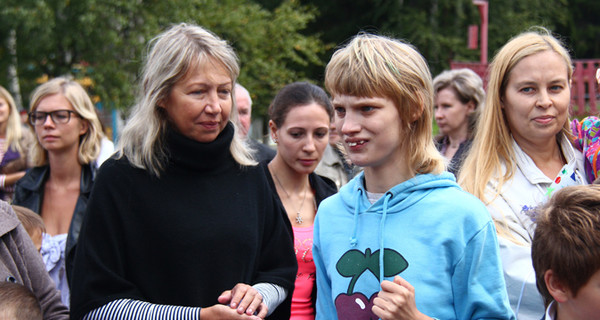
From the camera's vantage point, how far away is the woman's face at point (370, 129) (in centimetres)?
220

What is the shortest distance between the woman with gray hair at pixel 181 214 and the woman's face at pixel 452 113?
284 cm

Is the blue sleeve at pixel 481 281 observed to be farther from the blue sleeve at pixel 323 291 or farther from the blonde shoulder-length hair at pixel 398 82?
the blue sleeve at pixel 323 291

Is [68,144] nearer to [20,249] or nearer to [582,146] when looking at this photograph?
[20,249]

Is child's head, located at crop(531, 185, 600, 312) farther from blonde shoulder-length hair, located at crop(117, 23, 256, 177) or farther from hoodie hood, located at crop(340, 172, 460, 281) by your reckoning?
blonde shoulder-length hair, located at crop(117, 23, 256, 177)

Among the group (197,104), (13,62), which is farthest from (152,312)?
(13,62)

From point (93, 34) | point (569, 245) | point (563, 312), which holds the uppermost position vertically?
point (93, 34)

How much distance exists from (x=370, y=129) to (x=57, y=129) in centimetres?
278

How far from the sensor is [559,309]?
2105 mm

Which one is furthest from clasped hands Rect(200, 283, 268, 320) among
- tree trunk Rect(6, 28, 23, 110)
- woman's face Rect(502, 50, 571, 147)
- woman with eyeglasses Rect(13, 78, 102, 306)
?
tree trunk Rect(6, 28, 23, 110)

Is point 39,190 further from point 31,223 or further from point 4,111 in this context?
point 4,111

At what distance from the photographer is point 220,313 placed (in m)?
2.41

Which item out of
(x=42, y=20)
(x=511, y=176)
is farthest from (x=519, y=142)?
(x=42, y=20)

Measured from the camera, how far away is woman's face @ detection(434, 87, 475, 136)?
5258 millimetres

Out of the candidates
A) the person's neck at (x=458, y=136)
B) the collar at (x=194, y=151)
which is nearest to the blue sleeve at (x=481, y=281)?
the collar at (x=194, y=151)
